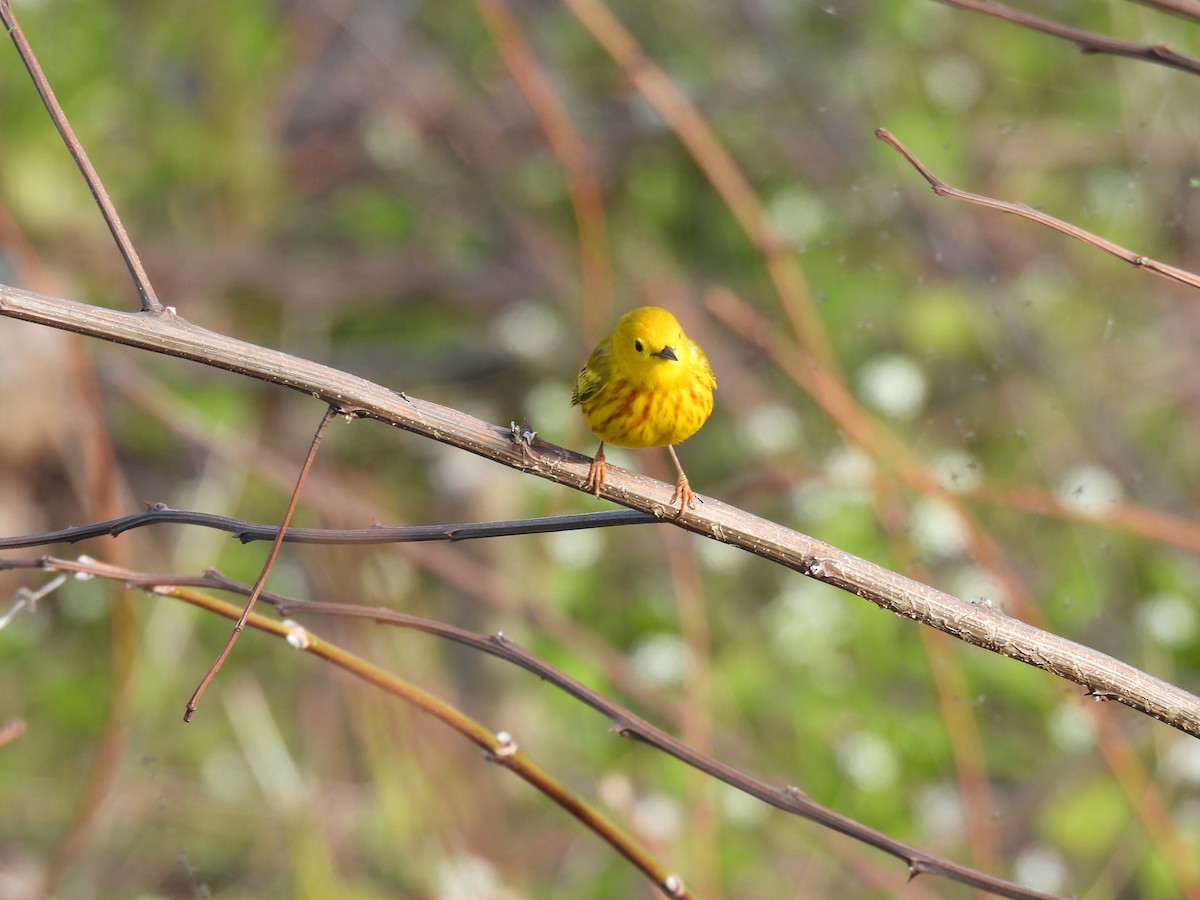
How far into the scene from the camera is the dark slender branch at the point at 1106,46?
4.54 feet

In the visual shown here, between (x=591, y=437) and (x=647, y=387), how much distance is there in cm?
273

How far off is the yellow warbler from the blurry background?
1.26ft

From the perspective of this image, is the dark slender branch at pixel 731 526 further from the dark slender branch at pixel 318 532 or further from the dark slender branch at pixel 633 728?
the dark slender branch at pixel 633 728

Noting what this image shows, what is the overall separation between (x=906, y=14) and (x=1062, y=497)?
2800 millimetres

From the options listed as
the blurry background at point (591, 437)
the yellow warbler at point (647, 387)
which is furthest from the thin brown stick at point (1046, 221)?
the blurry background at point (591, 437)

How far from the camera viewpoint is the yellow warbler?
2.42 metres

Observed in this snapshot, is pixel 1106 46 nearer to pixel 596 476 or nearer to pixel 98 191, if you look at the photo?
pixel 596 476

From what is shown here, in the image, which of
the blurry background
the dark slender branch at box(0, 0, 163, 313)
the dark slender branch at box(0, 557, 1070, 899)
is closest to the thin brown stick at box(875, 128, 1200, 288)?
the dark slender branch at box(0, 557, 1070, 899)

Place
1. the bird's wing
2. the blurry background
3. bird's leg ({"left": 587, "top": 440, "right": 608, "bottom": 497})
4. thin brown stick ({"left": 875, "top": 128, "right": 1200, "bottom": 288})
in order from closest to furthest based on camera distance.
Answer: thin brown stick ({"left": 875, "top": 128, "right": 1200, "bottom": 288}) → bird's leg ({"left": 587, "top": 440, "right": 608, "bottom": 497}) → the bird's wing → the blurry background

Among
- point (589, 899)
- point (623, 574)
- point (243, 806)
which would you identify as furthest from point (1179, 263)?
point (243, 806)

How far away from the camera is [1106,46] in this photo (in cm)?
149

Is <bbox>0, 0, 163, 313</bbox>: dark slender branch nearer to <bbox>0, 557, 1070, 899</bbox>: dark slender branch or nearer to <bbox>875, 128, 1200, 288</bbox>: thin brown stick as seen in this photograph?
<bbox>0, 557, 1070, 899</bbox>: dark slender branch

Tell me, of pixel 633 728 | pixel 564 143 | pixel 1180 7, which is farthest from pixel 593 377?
pixel 1180 7

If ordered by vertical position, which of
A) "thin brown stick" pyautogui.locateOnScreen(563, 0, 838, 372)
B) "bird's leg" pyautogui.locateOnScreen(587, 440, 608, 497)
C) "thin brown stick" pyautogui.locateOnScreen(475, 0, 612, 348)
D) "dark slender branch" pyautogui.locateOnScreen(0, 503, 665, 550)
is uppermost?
"thin brown stick" pyautogui.locateOnScreen(475, 0, 612, 348)
